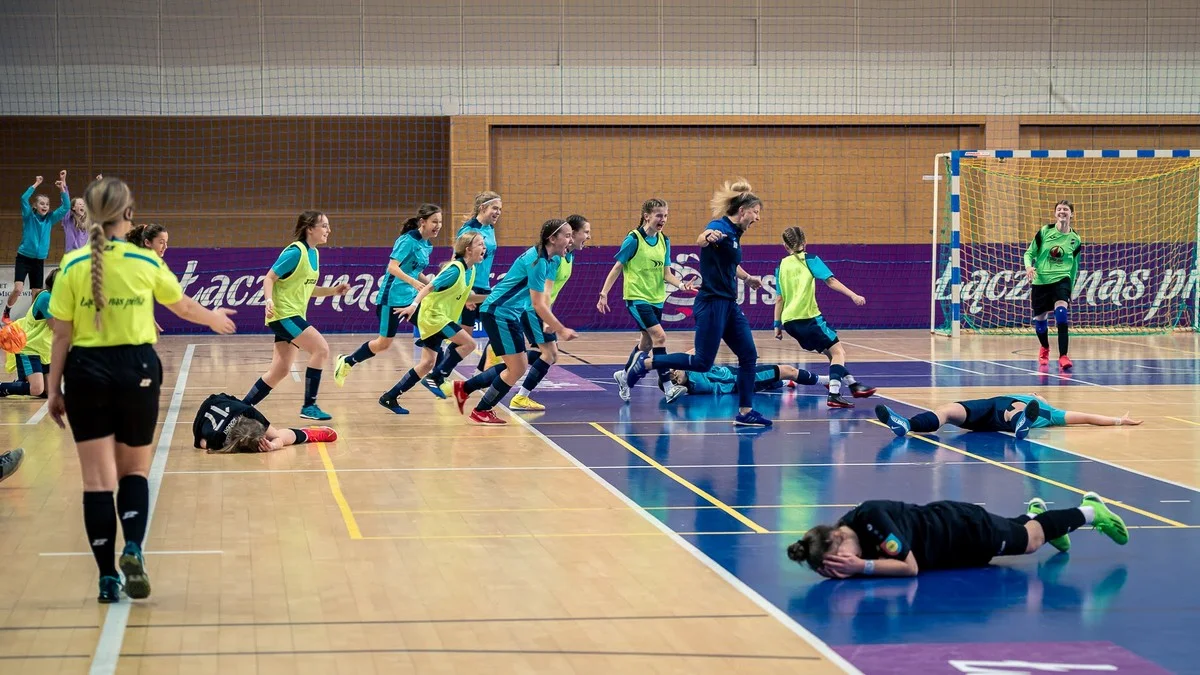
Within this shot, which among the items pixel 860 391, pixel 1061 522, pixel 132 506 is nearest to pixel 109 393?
pixel 132 506

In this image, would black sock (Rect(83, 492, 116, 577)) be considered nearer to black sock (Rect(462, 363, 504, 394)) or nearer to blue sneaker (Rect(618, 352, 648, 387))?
black sock (Rect(462, 363, 504, 394))

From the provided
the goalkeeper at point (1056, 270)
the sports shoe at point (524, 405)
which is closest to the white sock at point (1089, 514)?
the sports shoe at point (524, 405)

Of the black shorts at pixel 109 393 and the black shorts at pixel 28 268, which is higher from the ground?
the black shorts at pixel 28 268

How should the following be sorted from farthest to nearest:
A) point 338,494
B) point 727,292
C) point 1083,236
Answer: point 1083,236, point 727,292, point 338,494

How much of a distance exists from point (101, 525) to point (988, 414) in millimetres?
7773

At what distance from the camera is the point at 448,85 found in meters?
25.5

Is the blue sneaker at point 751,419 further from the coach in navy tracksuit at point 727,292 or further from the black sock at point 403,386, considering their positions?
the black sock at point 403,386

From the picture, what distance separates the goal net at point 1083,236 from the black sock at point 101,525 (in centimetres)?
1744

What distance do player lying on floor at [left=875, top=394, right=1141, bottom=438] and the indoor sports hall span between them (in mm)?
41

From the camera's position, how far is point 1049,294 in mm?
17406

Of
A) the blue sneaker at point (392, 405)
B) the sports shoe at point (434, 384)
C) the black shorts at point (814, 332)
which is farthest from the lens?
the sports shoe at point (434, 384)

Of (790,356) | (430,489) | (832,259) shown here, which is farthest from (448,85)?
(430,489)

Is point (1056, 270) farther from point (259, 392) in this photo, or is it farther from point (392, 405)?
point (259, 392)

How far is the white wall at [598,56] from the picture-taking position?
25.0 meters
